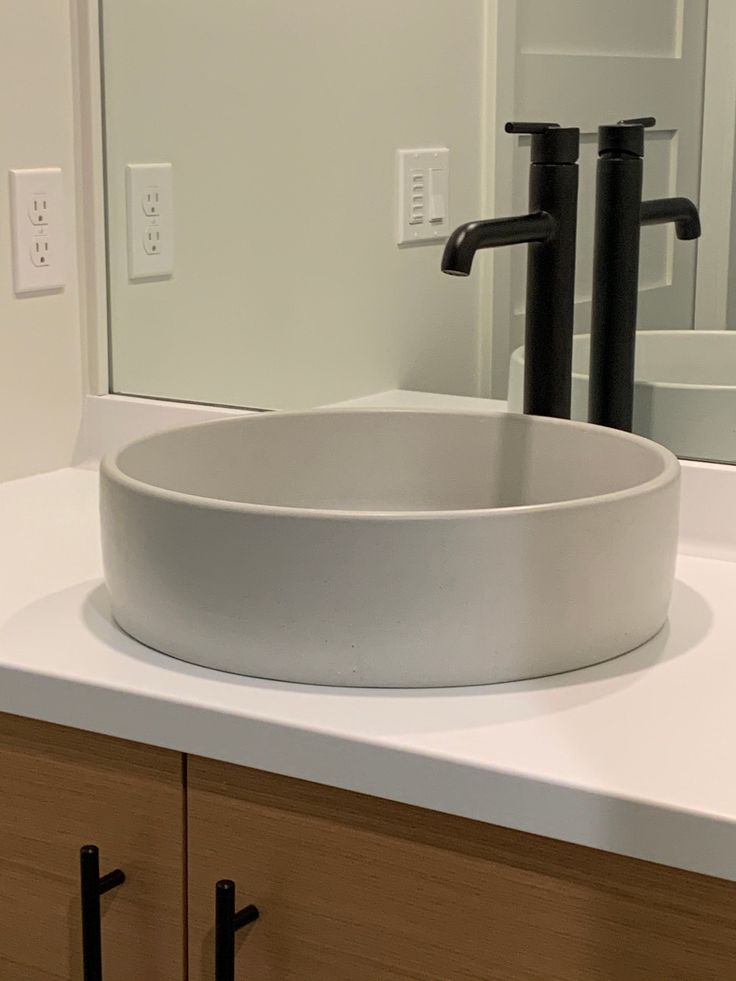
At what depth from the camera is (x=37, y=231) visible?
4.55 ft

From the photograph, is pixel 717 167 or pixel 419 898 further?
pixel 717 167

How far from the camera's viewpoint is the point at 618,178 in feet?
3.49

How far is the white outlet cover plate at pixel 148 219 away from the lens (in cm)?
147

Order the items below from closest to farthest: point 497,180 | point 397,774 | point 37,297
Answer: point 397,774 → point 497,180 → point 37,297

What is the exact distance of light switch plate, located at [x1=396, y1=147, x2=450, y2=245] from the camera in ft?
4.40

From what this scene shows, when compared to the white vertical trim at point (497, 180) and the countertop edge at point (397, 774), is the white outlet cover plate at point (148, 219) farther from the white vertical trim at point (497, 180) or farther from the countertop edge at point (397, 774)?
the countertop edge at point (397, 774)

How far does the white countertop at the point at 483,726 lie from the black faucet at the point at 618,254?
223 mm

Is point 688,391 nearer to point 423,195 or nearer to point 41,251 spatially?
point 423,195

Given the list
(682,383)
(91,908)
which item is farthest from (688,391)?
(91,908)

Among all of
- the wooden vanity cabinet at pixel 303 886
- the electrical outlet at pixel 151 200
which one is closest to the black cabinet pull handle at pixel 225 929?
the wooden vanity cabinet at pixel 303 886

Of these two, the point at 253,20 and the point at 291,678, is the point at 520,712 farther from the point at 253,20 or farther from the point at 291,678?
the point at 253,20

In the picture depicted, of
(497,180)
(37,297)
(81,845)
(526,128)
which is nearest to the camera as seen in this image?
(81,845)

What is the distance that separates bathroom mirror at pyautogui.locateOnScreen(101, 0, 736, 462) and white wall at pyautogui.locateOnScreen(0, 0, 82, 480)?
51 millimetres

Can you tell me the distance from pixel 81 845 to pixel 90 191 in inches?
32.1
